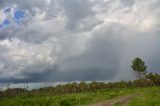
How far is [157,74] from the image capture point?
639 feet

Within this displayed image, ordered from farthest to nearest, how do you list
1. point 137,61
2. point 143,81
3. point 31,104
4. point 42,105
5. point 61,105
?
1. point 143,81
2. point 137,61
3. point 31,104
4. point 42,105
5. point 61,105

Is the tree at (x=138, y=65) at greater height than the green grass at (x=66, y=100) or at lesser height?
greater

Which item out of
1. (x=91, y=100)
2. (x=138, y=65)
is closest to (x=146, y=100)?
(x=91, y=100)

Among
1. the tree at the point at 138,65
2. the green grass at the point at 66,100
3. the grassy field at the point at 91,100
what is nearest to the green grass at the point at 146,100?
the grassy field at the point at 91,100

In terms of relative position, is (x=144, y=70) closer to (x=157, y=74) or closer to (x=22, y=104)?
(x=157, y=74)

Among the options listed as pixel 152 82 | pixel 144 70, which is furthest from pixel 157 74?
pixel 144 70

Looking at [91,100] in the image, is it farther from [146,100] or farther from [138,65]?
[138,65]

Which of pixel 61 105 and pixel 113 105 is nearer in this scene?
pixel 113 105

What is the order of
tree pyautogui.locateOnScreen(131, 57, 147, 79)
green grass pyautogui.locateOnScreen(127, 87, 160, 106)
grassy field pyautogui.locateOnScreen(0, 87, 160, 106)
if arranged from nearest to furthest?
1. green grass pyautogui.locateOnScreen(127, 87, 160, 106)
2. grassy field pyautogui.locateOnScreen(0, 87, 160, 106)
3. tree pyautogui.locateOnScreen(131, 57, 147, 79)

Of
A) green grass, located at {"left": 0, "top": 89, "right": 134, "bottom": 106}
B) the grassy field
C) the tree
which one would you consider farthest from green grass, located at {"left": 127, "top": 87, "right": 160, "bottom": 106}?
the tree

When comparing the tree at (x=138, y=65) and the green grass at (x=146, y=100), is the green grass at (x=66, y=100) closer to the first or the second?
the green grass at (x=146, y=100)

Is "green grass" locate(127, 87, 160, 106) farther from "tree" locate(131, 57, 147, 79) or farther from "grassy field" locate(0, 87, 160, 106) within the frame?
"tree" locate(131, 57, 147, 79)

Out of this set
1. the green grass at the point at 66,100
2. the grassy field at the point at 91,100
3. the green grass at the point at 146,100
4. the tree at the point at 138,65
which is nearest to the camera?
the green grass at the point at 146,100

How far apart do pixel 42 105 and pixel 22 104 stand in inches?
475
